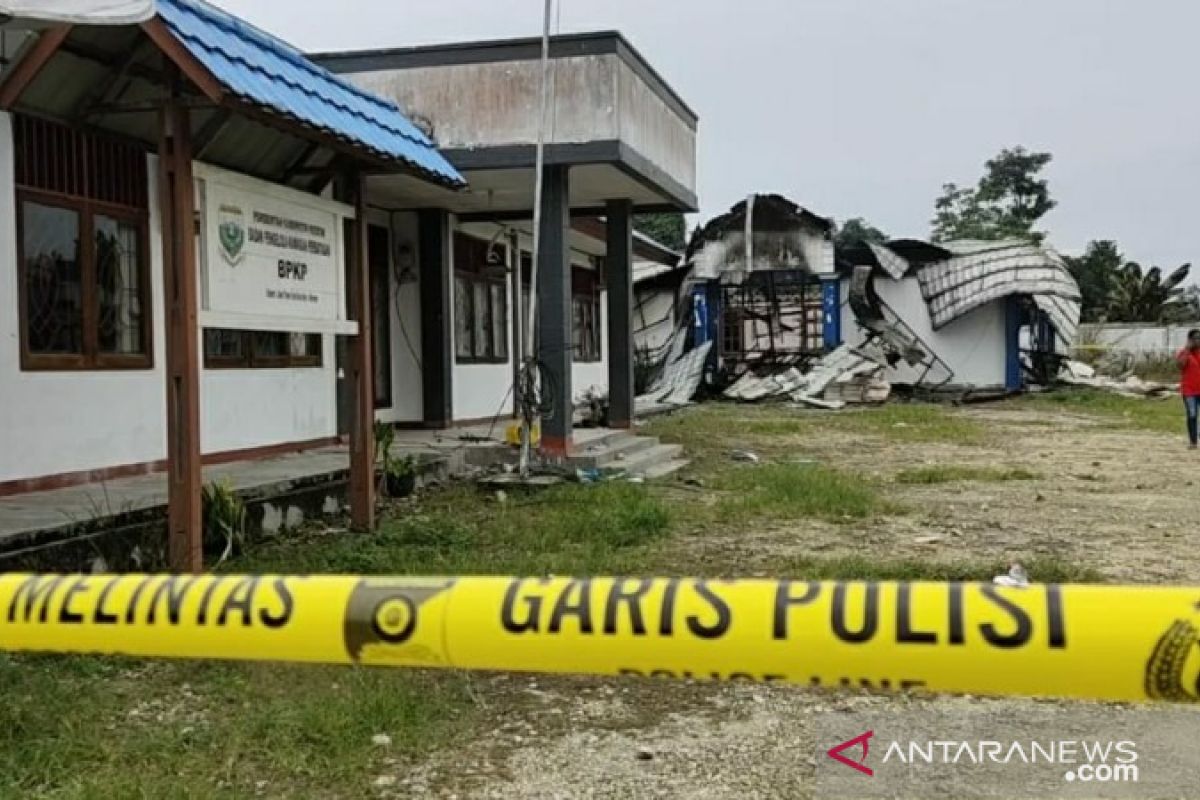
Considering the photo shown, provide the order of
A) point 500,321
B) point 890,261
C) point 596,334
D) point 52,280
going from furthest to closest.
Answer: point 890,261
point 596,334
point 500,321
point 52,280

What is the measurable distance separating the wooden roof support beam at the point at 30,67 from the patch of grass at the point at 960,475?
28.7 feet

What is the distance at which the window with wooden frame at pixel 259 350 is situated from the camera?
909cm

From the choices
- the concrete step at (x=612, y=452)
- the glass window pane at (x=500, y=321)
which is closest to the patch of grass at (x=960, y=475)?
the concrete step at (x=612, y=452)

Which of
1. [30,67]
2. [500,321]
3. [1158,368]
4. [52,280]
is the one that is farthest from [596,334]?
[1158,368]

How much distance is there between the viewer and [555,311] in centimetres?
1123

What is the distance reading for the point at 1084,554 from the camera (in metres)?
7.17

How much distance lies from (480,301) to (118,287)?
25.0 feet

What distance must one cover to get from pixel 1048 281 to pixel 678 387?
32.3 ft

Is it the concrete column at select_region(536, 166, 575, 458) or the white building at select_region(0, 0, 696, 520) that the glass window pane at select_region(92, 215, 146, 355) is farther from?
the concrete column at select_region(536, 166, 575, 458)

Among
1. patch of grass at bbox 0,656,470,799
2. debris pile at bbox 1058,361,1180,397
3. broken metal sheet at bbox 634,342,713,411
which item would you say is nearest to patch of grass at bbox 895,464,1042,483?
patch of grass at bbox 0,656,470,799

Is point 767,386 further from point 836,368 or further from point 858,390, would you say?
point 858,390

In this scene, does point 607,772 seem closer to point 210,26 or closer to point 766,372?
point 210,26

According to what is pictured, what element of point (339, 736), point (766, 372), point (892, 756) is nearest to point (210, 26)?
point (339, 736)

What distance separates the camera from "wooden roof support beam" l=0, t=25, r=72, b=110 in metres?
5.03
